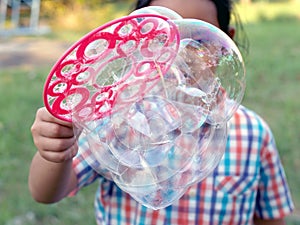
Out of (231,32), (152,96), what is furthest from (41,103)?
(152,96)

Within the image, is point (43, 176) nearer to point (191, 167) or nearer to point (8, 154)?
point (191, 167)

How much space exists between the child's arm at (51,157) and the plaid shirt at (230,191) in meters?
0.08

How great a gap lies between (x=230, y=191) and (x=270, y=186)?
0.11m

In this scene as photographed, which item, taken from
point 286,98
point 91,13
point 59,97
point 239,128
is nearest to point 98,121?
point 59,97

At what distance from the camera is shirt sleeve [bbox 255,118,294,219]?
1.16m

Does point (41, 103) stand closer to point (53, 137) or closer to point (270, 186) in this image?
point (270, 186)

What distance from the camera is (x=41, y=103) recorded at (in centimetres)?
354

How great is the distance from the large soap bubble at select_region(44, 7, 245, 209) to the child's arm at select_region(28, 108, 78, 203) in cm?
7

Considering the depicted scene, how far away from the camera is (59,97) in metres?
0.76

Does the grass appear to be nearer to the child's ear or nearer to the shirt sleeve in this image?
the shirt sleeve

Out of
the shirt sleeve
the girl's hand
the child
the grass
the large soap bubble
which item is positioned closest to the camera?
the large soap bubble

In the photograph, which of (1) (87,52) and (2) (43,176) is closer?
(1) (87,52)

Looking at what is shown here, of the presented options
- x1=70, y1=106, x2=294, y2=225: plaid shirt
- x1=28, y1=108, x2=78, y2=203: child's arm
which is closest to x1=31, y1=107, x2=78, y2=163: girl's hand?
x1=28, y1=108, x2=78, y2=203: child's arm

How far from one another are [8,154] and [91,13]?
17.0ft
